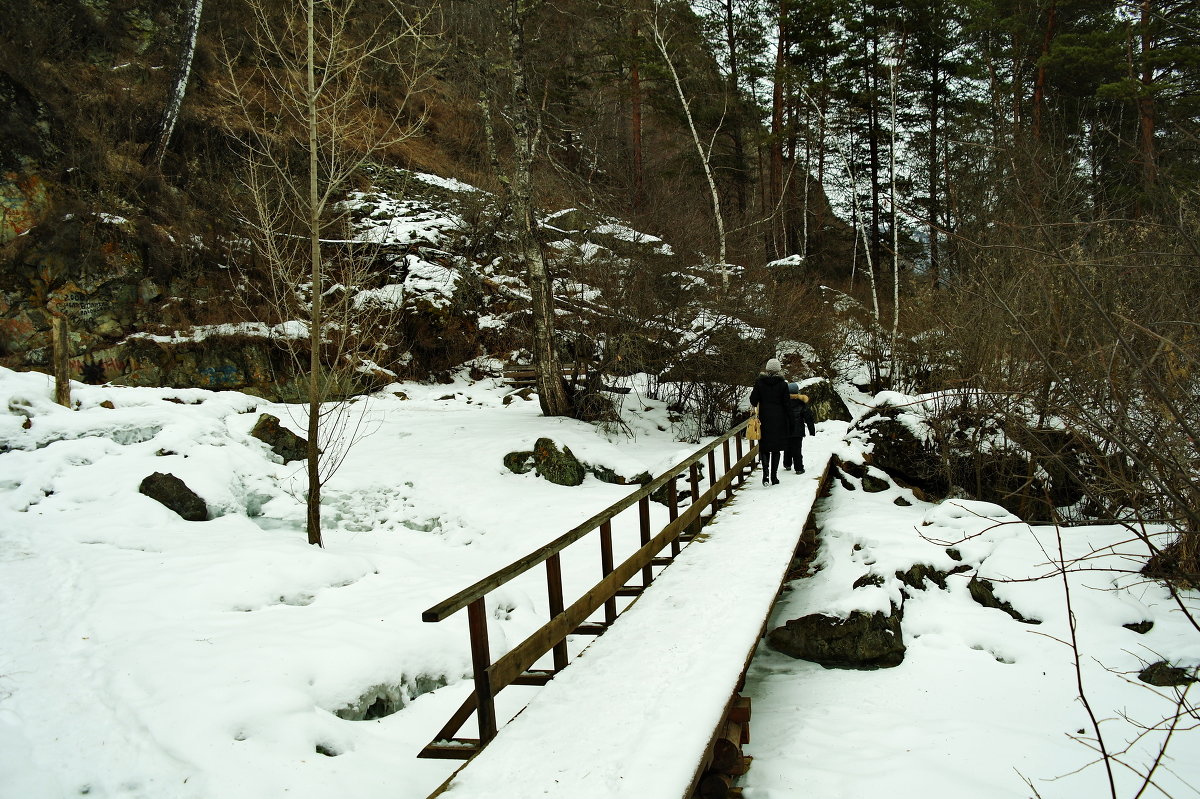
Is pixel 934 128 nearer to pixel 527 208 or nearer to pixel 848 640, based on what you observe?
pixel 527 208

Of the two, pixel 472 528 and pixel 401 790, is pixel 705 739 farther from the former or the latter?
pixel 472 528

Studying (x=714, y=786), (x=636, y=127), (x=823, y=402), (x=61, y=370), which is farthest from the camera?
(x=636, y=127)

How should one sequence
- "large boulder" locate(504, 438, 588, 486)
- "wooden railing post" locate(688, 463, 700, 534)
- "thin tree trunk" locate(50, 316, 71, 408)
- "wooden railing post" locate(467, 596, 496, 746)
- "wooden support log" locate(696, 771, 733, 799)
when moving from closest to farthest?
"wooden railing post" locate(467, 596, 496, 746) < "wooden support log" locate(696, 771, 733, 799) < "wooden railing post" locate(688, 463, 700, 534) < "thin tree trunk" locate(50, 316, 71, 408) < "large boulder" locate(504, 438, 588, 486)

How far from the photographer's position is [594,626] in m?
5.83

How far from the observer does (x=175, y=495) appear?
26.9 ft

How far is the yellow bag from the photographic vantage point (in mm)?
10103

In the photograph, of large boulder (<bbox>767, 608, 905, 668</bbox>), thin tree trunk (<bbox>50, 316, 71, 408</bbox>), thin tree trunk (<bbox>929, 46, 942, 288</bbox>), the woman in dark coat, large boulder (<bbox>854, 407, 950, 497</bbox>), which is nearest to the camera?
large boulder (<bbox>767, 608, 905, 668</bbox>)

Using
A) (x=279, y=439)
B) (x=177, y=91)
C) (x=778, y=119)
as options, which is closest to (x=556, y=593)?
(x=279, y=439)

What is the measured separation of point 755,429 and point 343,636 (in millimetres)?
6601

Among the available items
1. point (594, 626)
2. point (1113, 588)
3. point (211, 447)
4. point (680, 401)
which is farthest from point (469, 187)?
point (1113, 588)

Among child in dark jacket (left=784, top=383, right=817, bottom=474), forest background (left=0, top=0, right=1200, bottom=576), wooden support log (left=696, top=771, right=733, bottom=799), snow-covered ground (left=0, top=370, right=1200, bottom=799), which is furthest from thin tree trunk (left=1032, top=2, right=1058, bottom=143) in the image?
wooden support log (left=696, top=771, right=733, bottom=799)

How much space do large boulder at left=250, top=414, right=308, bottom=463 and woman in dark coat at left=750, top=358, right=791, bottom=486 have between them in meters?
7.28

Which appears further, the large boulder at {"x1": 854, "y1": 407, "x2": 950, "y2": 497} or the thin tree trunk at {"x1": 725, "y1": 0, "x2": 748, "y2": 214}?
the thin tree trunk at {"x1": 725, "y1": 0, "x2": 748, "y2": 214}

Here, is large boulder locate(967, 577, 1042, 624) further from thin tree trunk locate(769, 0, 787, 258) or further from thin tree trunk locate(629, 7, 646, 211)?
thin tree trunk locate(769, 0, 787, 258)
